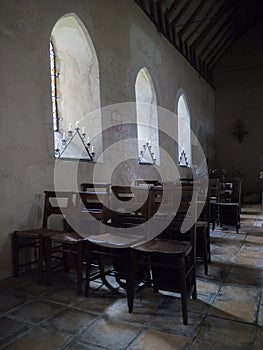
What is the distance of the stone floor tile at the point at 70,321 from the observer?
5.73 feet

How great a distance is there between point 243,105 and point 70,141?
27.3 feet

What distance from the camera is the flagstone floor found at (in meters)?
1.59

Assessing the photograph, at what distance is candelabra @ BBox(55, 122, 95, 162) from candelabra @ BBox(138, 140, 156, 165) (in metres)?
1.54

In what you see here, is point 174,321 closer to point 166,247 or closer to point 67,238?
point 166,247

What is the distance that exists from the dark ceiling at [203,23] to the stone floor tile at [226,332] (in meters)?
5.45

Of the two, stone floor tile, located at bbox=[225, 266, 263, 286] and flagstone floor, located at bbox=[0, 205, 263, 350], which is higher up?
stone floor tile, located at bbox=[225, 266, 263, 286]

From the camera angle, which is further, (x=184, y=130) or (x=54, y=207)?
(x=184, y=130)

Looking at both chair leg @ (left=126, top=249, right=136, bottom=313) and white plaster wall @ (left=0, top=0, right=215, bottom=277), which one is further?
white plaster wall @ (left=0, top=0, right=215, bottom=277)

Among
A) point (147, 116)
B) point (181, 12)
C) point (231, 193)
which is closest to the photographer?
point (231, 193)

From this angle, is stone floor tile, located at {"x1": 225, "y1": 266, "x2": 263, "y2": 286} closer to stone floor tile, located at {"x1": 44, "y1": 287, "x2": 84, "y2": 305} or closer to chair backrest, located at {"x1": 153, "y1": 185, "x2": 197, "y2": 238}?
chair backrest, located at {"x1": 153, "y1": 185, "x2": 197, "y2": 238}

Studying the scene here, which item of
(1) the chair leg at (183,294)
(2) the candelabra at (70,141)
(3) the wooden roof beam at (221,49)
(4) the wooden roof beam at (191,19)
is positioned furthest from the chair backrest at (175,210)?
(3) the wooden roof beam at (221,49)

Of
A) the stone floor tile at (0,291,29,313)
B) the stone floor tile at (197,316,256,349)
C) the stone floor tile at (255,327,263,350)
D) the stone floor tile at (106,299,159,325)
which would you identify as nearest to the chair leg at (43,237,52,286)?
the stone floor tile at (0,291,29,313)

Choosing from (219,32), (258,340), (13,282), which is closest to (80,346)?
(258,340)

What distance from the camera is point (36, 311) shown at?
6.46ft
